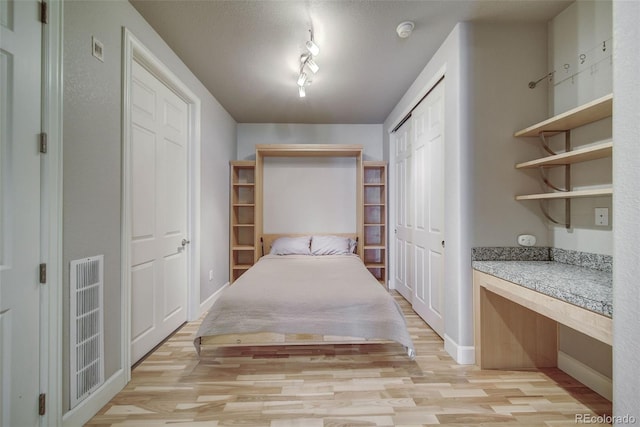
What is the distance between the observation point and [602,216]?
1.57 metres

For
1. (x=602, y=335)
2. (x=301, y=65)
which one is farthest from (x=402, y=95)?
(x=602, y=335)

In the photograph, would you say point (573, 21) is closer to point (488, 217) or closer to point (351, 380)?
point (488, 217)

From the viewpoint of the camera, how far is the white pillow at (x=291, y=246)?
143 inches

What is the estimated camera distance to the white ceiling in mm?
1813

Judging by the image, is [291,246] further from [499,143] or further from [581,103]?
[581,103]

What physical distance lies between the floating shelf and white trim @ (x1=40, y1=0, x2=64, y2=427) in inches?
103

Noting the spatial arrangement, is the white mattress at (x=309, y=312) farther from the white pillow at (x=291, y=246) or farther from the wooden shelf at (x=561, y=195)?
the white pillow at (x=291, y=246)

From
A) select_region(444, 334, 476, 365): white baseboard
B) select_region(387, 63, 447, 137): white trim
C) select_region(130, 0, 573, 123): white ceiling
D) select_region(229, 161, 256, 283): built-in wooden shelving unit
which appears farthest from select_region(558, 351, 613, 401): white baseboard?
select_region(229, 161, 256, 283): built-in wooden shelving unit

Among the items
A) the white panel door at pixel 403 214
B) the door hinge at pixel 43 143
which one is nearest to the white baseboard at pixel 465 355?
the white panel door at pixel 403 214

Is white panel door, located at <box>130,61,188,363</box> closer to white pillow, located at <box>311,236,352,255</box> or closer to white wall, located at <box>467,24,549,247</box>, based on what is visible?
white pillow, located at <box>311,236,352,255</box>

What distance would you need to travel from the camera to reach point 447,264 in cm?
215

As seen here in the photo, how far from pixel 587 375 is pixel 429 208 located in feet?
5.02

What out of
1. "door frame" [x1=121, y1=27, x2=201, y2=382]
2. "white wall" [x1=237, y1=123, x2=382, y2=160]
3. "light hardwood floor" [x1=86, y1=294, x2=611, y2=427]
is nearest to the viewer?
"light hardwood floor" [x1=86, y1=294, x2=611, y2=427]

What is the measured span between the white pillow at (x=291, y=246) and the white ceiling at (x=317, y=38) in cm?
182
